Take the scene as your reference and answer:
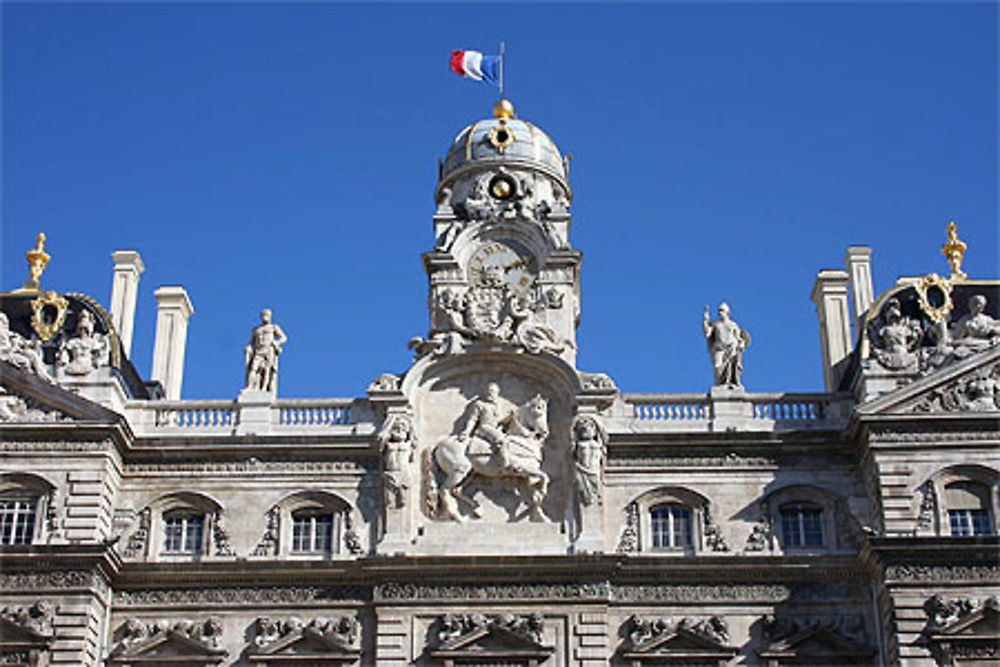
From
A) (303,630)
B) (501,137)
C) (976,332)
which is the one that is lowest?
(303,630)

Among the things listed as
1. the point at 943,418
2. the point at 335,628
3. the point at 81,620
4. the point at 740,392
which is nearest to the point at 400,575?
the point at 335,628

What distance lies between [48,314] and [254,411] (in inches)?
218

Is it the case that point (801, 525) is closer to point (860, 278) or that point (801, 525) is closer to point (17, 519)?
point (860, 278)

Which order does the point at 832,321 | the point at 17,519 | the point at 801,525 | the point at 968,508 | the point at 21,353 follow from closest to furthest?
the point at 968,508 < the point at 17,519 < the point at 801,525 < the point at 21,353 < the point at 832,321

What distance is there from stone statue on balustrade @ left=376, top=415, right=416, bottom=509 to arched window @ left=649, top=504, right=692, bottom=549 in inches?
212

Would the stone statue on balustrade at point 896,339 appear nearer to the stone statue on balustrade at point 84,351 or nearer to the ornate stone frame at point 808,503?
the ornate stone frame at point 808,503

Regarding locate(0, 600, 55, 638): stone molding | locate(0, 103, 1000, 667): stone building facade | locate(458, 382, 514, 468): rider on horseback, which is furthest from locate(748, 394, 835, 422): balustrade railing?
locate(0, 600, 55, 638): stone molding

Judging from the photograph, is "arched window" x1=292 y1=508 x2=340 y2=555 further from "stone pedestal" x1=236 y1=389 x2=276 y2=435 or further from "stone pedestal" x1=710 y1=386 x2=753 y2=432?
"stone pedestal" x1=710 y1=386 x2=753 y2=432

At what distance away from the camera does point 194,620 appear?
115ft

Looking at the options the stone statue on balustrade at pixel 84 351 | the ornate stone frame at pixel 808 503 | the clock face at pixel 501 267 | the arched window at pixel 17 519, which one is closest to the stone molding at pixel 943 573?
the ornate stone frame at pixel 808 503

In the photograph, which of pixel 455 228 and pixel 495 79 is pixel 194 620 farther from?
pixel 495 79

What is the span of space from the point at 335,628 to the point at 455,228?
10291 millimetres

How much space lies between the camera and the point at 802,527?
3612cm

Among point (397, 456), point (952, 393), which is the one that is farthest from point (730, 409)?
point (397, 456)
